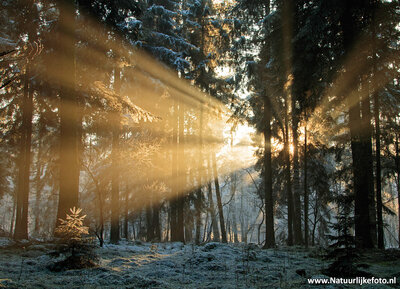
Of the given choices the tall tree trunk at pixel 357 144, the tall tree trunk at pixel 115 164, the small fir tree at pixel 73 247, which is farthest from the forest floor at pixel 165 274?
the tall tree trunk at pixel 115 164

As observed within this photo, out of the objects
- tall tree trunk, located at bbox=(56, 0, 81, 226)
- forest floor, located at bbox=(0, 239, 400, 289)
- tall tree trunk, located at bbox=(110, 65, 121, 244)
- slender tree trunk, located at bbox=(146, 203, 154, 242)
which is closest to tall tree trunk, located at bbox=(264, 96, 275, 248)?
forest floor, located at bbox=(0, 239, 400, 289)

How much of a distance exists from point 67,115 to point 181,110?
9.40 m

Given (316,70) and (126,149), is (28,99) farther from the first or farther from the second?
(316,70)

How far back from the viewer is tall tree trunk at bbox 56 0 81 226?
7957 millimetres

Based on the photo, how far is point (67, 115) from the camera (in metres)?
8.10

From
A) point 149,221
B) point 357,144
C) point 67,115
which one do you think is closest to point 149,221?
point 149,221

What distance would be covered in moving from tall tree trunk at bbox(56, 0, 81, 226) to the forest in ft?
0.11

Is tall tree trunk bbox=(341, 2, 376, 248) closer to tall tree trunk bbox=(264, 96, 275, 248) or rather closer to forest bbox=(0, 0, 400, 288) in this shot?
forest bbox=(0, 0, 400, 288)

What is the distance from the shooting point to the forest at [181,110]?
18.2 feet

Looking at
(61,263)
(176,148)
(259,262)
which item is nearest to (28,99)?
(176,148)

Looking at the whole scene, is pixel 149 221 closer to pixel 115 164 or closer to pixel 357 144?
pixel 115 164

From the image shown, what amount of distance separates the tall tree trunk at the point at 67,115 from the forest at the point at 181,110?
0.11ft

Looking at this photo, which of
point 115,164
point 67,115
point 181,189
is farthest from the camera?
point 181,189

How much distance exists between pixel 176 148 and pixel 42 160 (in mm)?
8462
